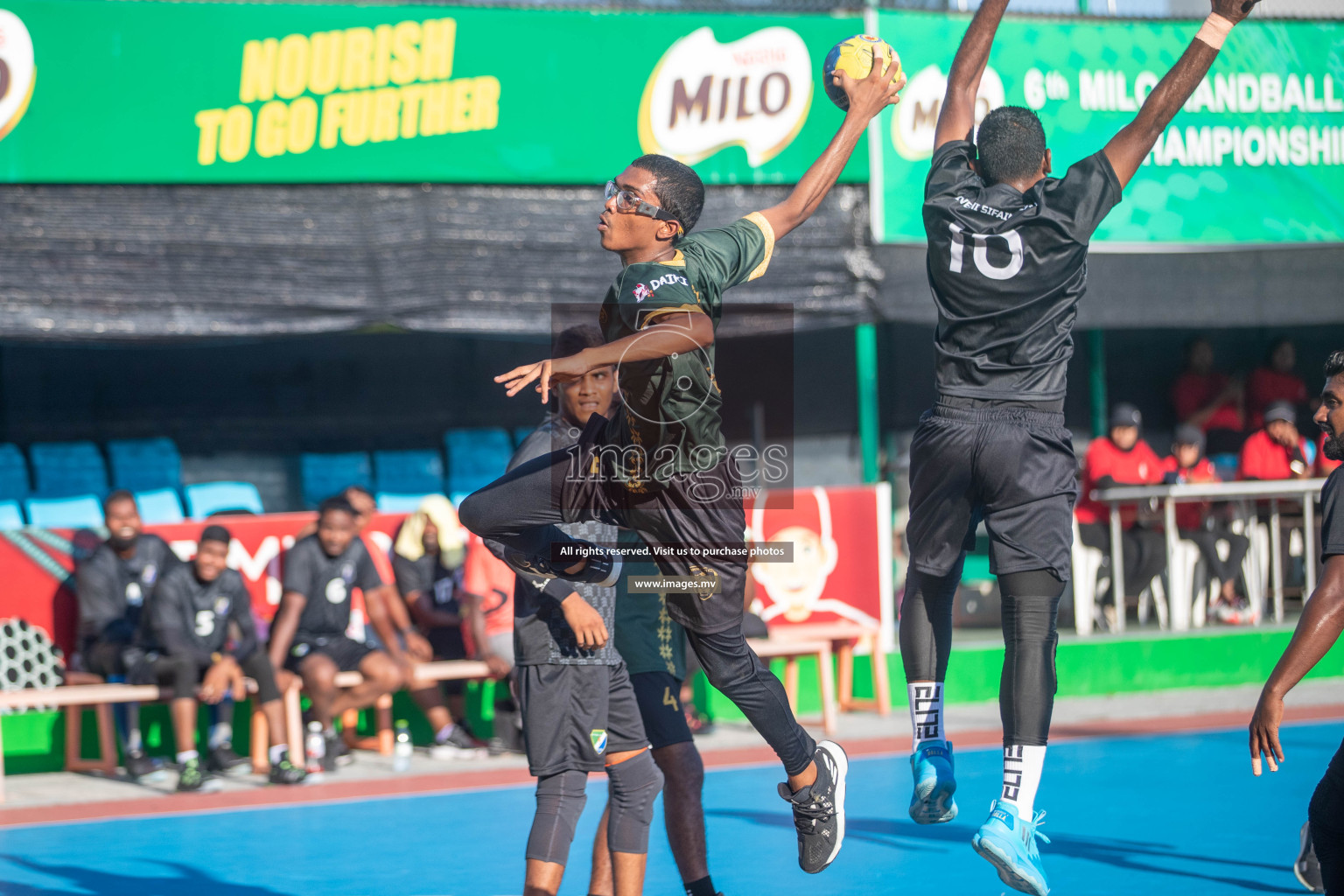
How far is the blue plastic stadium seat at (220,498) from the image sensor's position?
40.1ft

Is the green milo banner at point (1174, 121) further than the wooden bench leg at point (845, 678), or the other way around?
the green milo banner at point (1174, 121)

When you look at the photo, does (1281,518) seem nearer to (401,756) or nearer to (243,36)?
(401,756)

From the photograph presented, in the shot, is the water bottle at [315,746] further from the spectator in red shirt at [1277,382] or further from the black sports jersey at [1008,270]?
the spectator in red shirt at [1277,382]

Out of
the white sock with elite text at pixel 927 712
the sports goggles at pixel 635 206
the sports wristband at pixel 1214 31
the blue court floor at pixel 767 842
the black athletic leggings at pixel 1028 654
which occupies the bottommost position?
the blue court floor at pixel 767 842

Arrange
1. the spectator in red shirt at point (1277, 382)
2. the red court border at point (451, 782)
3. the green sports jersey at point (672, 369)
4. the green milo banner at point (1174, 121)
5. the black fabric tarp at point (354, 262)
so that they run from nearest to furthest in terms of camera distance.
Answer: the green sports jersey at point (672, 369) < the red court border at point (451, 782) < the black fabric tarp at point (354, 262) < the green milo banner at point (1174, 121) < the spectator in red shirt at point (1277, 382)

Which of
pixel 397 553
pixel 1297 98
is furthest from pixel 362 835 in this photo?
pixel 1297 98

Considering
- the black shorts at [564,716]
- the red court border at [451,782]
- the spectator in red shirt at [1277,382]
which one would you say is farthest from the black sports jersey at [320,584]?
the spectator in red shirt at [1277,382]

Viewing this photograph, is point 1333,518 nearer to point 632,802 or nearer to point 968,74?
point 968,74

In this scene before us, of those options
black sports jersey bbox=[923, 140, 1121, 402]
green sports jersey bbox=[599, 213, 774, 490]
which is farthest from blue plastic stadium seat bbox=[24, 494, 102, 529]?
black sports jersey bbox=[923, 140, 1121, 402]

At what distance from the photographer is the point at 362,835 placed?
739 centimetres

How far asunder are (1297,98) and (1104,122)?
6.16 ft

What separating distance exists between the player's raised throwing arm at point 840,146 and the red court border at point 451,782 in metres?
4.99

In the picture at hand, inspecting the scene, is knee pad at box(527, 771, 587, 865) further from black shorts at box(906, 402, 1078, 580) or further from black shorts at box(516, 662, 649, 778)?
black shorts at box(906, 402, 1078, 580)

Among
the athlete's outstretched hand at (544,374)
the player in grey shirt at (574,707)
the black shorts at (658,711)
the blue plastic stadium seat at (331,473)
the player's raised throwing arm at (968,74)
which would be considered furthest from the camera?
the blue plastic stadium seat at (331,473)
